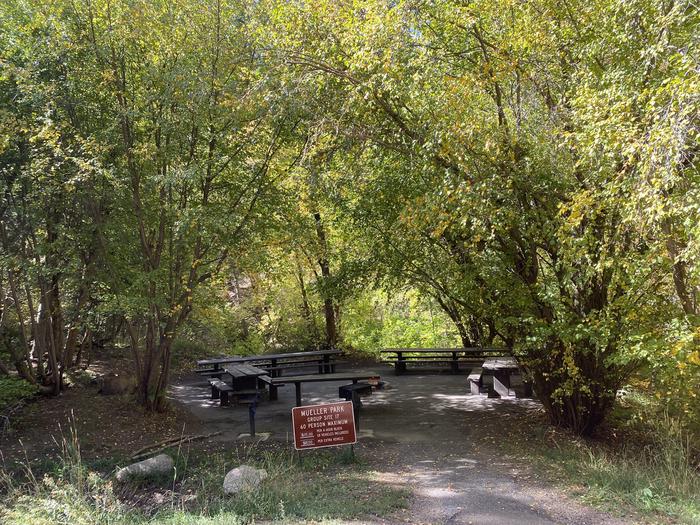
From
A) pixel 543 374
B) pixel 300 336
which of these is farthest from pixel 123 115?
pixel 300 336

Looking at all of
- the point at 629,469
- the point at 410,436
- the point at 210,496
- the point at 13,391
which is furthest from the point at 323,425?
the point at 13,391

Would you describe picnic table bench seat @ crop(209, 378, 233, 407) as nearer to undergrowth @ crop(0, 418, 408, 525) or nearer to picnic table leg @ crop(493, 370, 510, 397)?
undergrowth @ crop(0, 418, 408, 525)

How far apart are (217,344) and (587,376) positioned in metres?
13.2

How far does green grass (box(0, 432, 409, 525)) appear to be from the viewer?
15.1 feet

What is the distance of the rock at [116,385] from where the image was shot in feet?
31.8

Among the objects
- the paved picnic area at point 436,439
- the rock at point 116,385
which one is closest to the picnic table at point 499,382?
the paved picnic area at point 436,439

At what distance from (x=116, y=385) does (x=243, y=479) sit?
5.40m

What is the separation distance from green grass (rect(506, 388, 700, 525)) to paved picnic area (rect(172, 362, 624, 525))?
0.39 meters

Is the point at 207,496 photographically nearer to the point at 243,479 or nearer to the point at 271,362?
the point at 243,479

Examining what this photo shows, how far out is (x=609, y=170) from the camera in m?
5.51

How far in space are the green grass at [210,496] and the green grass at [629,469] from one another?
1.99m

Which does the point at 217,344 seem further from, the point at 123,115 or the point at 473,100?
the point at 473,100

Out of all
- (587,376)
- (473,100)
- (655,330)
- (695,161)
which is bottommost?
(587,376)

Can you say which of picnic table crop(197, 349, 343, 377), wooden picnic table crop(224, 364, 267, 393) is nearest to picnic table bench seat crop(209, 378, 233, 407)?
wooden picnic table crop(224, 364, 267, 393)
